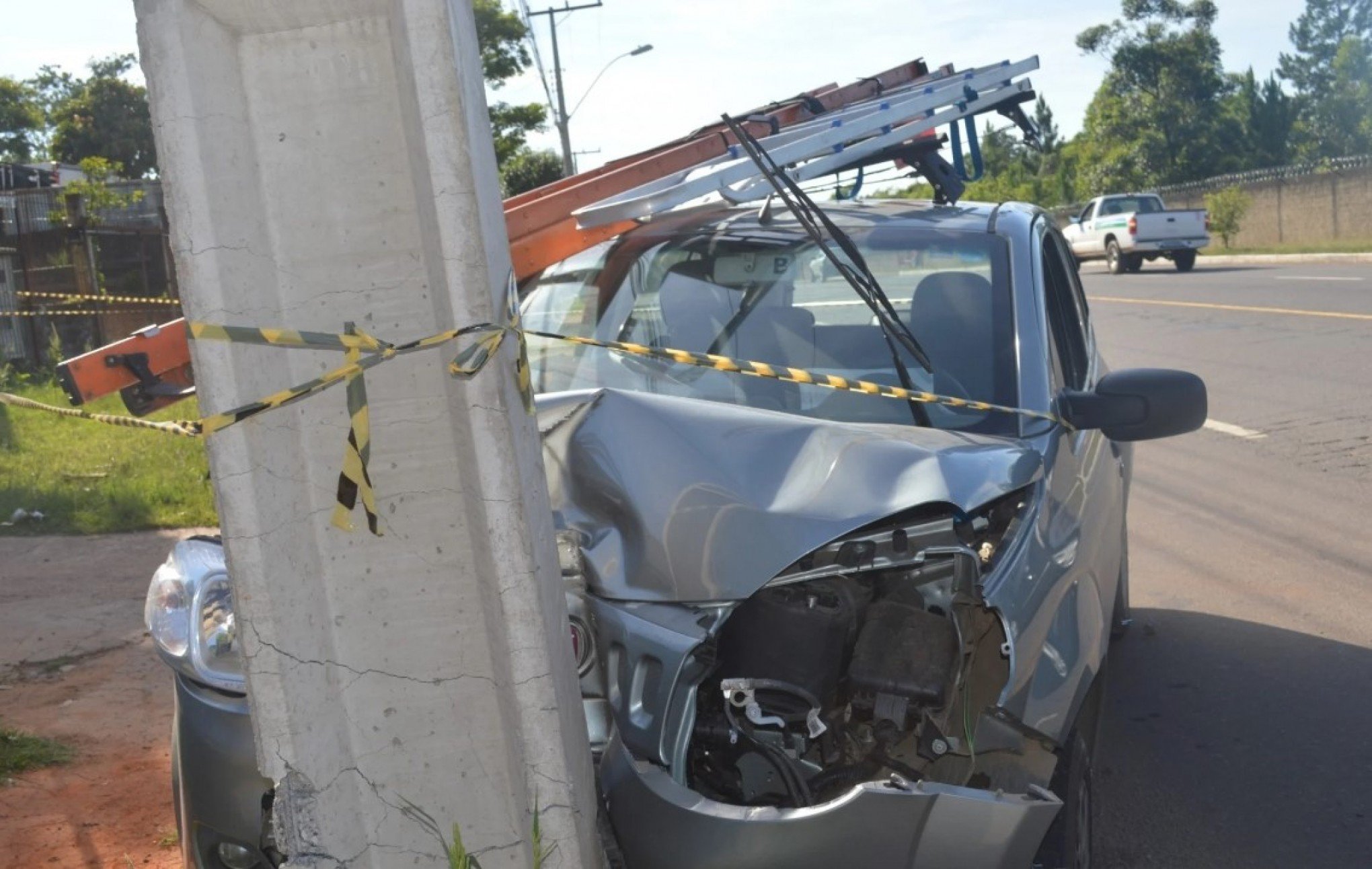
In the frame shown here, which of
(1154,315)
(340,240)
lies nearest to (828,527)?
(340,240)

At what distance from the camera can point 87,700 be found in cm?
570

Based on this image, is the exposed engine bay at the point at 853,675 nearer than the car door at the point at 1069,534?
Yes

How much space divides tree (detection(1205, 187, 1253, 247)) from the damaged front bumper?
38982 millimetres

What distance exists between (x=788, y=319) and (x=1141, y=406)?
3.49 ft

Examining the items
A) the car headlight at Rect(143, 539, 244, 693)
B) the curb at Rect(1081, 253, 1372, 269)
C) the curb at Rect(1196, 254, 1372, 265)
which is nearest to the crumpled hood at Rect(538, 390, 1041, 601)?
the car headlight at Rect(143, 539, 244, 693)

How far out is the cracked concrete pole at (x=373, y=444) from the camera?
2.64 meters

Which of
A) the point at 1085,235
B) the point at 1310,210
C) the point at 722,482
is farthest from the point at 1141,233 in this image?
the point at 722,482

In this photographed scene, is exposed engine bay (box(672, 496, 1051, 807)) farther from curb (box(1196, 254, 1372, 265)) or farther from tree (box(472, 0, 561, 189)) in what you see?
tree (box(472, 0, 561, 189))

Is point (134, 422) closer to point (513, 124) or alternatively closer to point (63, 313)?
point (63, 313)

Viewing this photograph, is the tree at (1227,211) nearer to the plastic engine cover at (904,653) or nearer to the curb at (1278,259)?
the curb at (1278,259)

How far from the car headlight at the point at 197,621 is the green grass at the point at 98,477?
446 cm

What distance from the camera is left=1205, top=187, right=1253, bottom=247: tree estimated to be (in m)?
38.7

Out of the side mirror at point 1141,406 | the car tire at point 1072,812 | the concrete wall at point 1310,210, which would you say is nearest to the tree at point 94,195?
the side mirror at point 1141,406

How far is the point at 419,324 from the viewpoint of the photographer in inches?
111
